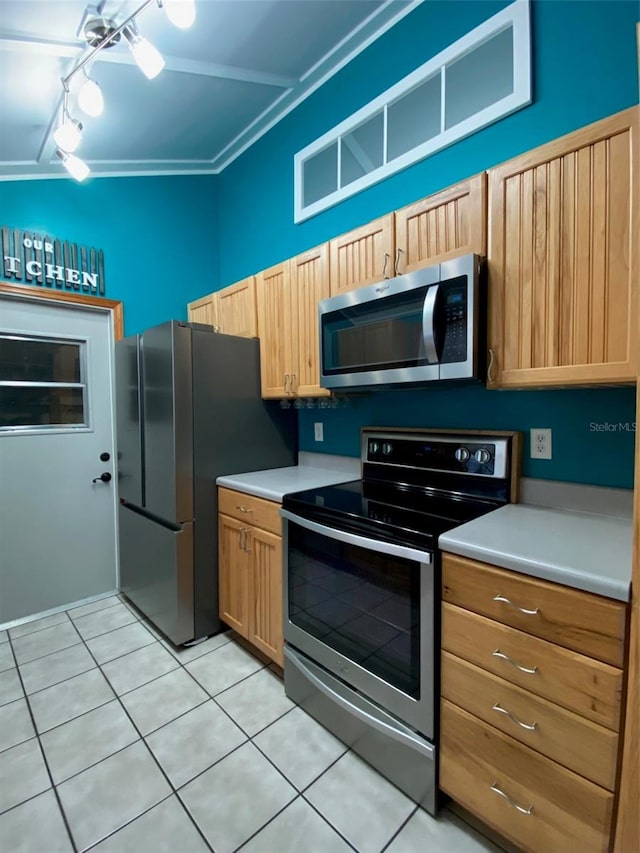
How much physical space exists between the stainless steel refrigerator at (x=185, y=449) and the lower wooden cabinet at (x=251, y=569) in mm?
110

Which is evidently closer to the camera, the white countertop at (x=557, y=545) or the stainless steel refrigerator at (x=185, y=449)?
the white countertop at (x=557, y=545)

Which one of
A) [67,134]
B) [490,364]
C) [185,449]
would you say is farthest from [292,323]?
[67,134]

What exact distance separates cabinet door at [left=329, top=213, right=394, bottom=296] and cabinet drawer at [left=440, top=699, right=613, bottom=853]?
5.50ft

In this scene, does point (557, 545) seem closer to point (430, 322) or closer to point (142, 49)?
point (430, 322)

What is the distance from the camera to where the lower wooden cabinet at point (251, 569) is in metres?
1.89

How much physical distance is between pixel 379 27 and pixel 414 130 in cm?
64

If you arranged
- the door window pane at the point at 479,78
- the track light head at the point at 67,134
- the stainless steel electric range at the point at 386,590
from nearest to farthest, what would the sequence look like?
the stainless steel electric range at the point at 386,590 → the door window pane at the point at 479,78 → the track light head at the point at 67,134

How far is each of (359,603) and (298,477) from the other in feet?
2.95

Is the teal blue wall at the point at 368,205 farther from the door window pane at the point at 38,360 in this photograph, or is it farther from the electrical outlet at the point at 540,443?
the door window pane at the point at 38,360

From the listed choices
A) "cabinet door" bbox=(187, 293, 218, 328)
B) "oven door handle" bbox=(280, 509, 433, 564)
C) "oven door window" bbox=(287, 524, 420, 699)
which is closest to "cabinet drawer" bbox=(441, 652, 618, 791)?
"oven door window" bbox=(287, 524, 420, 699)

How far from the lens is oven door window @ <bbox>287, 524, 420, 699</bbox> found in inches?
51.8

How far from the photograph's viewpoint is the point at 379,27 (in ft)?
6.84

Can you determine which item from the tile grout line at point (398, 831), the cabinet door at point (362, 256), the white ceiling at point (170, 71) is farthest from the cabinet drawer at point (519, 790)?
the white ceiling at point (170, 71)

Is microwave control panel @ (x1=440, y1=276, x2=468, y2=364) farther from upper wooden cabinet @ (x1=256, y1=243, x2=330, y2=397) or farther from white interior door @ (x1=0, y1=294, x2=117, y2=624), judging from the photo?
white interior door @ (x1=0, y1=294, x2=117, y2=624)
